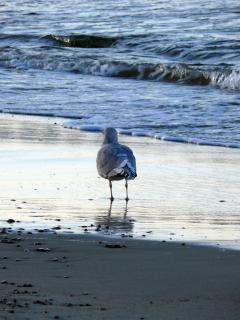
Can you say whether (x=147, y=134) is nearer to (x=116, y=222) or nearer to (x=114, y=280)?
(x=116, y=222)

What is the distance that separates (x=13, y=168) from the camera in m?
10.6

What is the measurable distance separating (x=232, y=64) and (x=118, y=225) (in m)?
12.4

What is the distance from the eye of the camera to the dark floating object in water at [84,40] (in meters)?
25.0

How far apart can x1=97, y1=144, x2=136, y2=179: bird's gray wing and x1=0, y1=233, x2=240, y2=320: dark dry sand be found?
82.9 inches

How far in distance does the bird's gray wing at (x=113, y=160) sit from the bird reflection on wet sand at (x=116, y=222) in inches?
27.9

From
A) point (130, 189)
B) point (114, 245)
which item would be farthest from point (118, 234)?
point (130, 189)

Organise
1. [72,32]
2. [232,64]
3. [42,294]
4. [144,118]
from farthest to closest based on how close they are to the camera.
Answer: [72,32] → [232,64] → [144,118] → [42,294]

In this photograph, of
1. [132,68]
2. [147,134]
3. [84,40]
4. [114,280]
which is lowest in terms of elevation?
[84,40]

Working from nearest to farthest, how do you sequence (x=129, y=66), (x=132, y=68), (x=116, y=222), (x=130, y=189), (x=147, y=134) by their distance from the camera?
(x=116, y=222)
(x=130, y=189)
(x=147, y=134)
(x=132, y=68)
(x=129, y=66)

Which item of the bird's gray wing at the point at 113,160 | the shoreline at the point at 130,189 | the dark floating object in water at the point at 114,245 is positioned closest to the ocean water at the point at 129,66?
the shoreline at the point at 130,189

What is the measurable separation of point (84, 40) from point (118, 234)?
18.2 m

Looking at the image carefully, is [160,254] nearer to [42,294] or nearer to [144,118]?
[42,294]

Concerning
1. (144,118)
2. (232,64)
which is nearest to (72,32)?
(232,64)

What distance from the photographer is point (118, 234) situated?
7.83 metres
